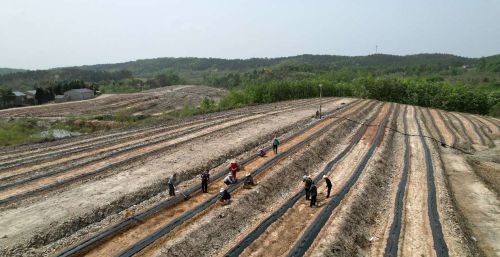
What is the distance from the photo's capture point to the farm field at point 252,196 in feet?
57.6

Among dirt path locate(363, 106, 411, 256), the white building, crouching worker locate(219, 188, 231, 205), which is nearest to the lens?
dirt path locate(363, 106, 411, 256)

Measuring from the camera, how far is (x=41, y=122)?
58219 mm

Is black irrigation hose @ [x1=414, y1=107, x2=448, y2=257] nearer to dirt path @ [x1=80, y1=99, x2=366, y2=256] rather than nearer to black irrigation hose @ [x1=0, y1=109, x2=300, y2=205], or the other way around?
dirt path @ [x1=80, y1=99, x2=366, y2=256]

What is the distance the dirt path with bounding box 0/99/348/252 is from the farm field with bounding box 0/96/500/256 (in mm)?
105

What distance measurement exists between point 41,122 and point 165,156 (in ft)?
122

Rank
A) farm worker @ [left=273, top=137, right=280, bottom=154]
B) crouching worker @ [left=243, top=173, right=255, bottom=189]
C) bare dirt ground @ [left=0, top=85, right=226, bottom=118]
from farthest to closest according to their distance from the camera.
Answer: bare dirt ground @ [left=0, top=85, right=226, bottom=118] → farm worker @ [left=273, top=137, right=280, bottom=154] → crouching worker @ [left=243, top=173, right=255, bottom=189]

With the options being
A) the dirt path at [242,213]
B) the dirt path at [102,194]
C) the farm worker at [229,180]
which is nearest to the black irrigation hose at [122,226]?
the farm worker at [229,180]

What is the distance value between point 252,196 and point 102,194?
8.97m

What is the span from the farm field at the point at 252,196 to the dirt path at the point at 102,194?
0.10m

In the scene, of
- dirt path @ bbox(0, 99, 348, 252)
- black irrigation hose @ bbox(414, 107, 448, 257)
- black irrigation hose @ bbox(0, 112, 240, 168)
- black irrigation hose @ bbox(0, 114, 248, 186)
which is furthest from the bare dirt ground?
black irrigation hose @ bbox(414, 107, 448, 257)

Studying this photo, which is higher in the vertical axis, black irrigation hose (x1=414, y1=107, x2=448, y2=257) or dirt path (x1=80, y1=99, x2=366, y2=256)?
dirt path (x1=80, y1=99, x2=366, y2=256)

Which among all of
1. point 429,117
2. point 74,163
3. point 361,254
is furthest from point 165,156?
point 429,117

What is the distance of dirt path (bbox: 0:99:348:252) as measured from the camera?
18.4 meters

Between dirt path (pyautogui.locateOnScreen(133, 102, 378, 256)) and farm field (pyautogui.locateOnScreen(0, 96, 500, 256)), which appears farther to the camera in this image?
farm field (pyautogui.locateOnScreen(0, 96, 500, 256))
